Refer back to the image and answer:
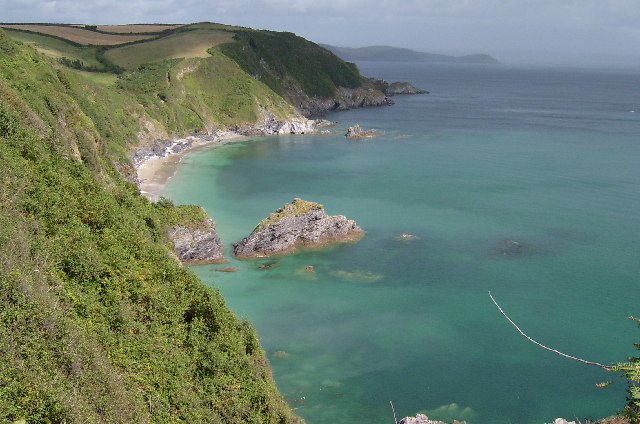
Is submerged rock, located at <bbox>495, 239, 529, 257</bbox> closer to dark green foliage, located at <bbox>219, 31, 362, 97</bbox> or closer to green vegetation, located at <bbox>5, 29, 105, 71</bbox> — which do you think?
dark green foliage, located at <bbox>219, 31, 362, 97</bbox>

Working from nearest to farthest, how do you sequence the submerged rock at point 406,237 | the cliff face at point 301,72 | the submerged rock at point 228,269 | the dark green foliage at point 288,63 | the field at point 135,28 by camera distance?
the submerged rock at point 228,269 → the submerged rock at point 406,237 → the dark green foliage at point 288,63 → the cliff face at point 301,72 → the field at point 135,28

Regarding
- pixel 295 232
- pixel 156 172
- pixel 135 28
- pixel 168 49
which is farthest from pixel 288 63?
pixel 295 232

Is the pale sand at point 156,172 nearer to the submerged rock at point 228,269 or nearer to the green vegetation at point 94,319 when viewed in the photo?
the submerged rock at point 228,269

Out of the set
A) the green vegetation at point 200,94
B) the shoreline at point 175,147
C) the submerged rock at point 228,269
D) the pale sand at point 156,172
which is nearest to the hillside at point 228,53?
the green vegetation at point 200,94

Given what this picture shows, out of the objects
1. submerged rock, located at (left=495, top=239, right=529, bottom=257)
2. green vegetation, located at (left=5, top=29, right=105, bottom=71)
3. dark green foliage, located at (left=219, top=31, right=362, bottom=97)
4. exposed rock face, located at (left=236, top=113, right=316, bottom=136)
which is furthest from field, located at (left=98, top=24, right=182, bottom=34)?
submerged rock, located at (left=495, top=239, right=529, bottom=257)

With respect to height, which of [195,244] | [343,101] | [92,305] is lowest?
[195,244]

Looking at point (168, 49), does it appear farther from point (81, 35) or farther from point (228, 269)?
point (228, 269)

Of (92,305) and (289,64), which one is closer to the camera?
(92,305)

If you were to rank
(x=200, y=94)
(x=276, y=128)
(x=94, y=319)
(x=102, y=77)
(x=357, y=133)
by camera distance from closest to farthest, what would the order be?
(x=94, y=319) → (x=357, y=133) → (x=102, y=77) → (x=200, y=94) → (x=276, y=128)
